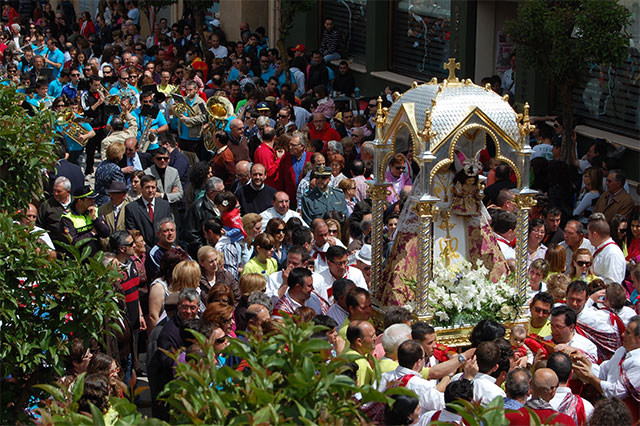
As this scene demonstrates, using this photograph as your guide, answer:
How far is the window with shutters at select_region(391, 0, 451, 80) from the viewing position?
69.3 ft

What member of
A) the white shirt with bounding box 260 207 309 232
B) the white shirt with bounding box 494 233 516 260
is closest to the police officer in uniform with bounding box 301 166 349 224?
the white shirt with bounding box 260 207 309 232

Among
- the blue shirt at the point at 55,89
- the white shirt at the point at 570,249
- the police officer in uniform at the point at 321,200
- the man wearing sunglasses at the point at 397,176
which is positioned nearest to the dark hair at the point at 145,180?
the police officer in uniform at the point at 321,200

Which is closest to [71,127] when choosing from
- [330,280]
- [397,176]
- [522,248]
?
[397,176]

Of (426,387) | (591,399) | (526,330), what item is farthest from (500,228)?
(426,387)

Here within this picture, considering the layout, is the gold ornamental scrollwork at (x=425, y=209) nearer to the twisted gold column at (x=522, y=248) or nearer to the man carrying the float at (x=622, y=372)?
the twisted gold column at (x=522, y=248)

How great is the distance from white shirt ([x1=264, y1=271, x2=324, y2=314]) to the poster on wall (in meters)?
11.3

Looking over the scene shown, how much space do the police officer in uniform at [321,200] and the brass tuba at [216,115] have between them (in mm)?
4133

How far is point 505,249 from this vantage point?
9.68 metres

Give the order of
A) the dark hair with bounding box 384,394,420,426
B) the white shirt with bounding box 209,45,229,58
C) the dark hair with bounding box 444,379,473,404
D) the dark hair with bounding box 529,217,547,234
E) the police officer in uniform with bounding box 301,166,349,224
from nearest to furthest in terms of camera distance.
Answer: the dark hair with bounding box 384,394,420,426
the dark hair with bounding box 444,379,473,404
the dark hair with bounding box 529,217,547,234
the police officer in uniform with bounding box 301,166,349,224
the white shirt with bounding box 209,45,229,58

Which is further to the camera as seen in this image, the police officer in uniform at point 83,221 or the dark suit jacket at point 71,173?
the dark suit jacket at point 71,173

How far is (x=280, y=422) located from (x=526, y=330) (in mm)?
4795

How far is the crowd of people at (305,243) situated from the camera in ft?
22.8

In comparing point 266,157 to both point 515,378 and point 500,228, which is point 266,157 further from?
point 515,378

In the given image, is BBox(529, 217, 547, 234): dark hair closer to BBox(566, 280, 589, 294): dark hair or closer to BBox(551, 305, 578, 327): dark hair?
BBox(566, 280, 589, 294): dark hair
